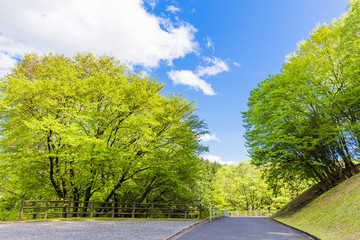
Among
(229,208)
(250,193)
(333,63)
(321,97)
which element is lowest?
(229,208)

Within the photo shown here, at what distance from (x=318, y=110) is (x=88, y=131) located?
1909 cm

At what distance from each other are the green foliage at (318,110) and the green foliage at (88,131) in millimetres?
6834

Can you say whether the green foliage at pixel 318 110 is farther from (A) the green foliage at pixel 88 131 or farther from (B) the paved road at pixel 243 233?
(B) the paved road at pixel 243 233

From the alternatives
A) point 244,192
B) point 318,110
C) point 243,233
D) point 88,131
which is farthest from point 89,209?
point 244,192

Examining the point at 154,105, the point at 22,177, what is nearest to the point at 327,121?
the point at 154,105

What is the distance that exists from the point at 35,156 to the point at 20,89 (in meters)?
4.83

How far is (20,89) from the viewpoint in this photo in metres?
14.2

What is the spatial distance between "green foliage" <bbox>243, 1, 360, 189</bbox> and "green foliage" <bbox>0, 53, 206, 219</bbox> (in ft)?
22.4

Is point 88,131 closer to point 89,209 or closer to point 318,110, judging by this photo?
point 89,209

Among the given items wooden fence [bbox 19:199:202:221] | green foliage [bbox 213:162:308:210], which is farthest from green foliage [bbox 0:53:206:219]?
green foliage [bbox 213:162:308:210]

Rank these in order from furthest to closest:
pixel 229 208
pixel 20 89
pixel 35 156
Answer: pixel 229 208
pixel 35 156
pixel 20 89

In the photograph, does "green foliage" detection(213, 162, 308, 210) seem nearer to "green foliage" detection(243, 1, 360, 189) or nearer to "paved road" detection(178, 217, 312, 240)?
"green foliage" detection(243, 1, 360, 189)

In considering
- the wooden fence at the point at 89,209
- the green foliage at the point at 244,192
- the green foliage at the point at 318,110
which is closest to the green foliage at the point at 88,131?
the wooden fence at the point at 89,209

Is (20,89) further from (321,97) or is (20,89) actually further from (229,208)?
(229,208)
